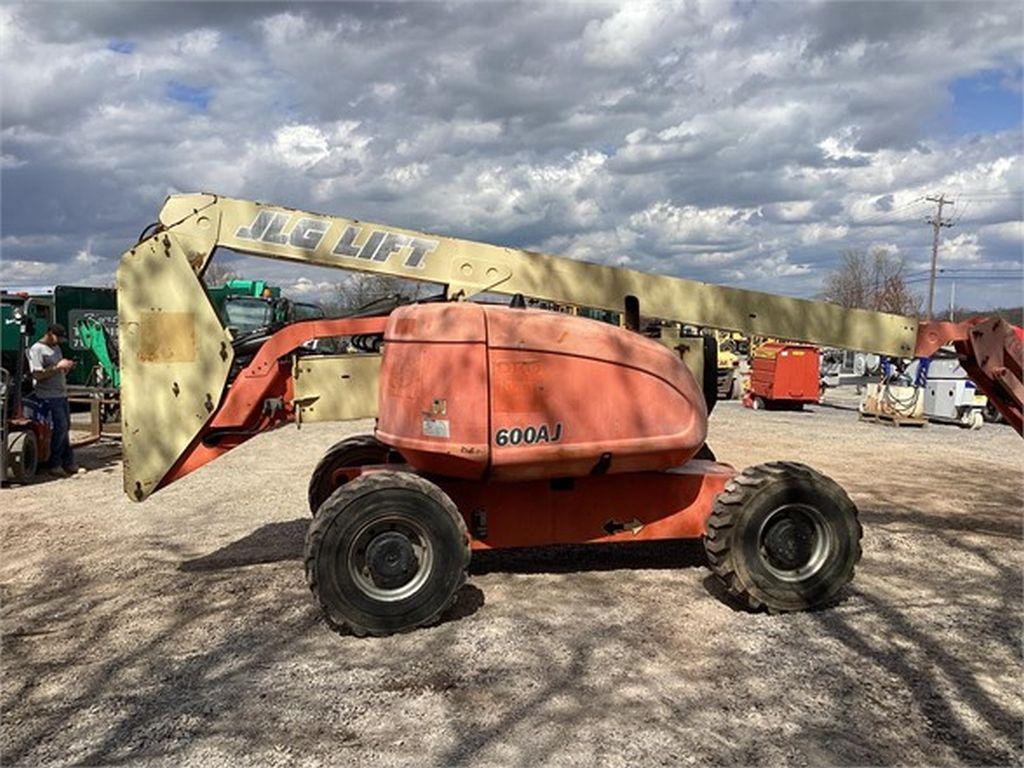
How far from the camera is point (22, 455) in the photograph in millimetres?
10398

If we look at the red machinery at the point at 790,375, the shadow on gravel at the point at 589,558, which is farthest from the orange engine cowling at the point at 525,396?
the red machinery at the point at 790,375

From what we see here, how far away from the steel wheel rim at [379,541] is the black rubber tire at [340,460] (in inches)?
73.3

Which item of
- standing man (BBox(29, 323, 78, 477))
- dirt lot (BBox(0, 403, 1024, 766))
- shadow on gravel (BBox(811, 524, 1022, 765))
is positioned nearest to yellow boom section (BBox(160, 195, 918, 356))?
dirt lot (BBox(0, 403, 1024, 766))

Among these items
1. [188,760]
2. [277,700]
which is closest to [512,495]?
[277,700]

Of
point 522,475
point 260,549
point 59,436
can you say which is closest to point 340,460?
point 260,549

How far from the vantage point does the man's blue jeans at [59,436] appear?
11.2 metres

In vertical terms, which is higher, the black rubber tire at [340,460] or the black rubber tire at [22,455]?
the black rubber tire at [340,460]

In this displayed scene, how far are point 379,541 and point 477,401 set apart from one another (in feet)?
3.31

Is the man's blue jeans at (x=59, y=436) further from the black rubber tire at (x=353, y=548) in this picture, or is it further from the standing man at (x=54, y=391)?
the black rubber tire at (x=353, y=548)

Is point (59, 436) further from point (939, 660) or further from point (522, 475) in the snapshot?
point (939, 660)

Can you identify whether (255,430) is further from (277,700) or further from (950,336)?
(950,336)

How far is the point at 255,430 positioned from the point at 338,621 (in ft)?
5.57

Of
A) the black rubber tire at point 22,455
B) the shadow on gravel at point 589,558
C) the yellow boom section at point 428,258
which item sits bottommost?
the shadow on gravel at point 589,558

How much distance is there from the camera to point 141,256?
5.67 m
